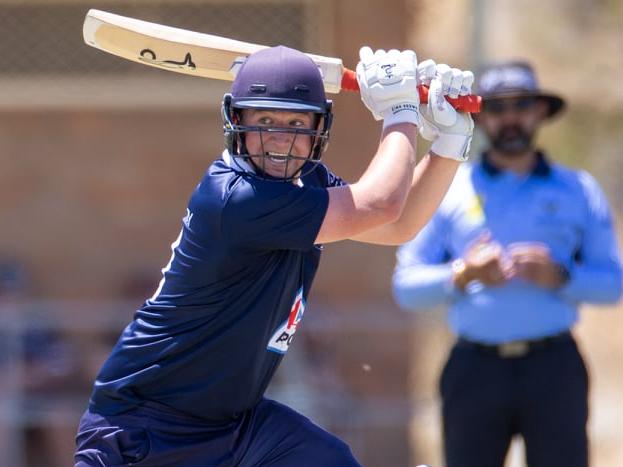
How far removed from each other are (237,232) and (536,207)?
6.83ft

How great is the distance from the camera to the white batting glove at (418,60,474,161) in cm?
396

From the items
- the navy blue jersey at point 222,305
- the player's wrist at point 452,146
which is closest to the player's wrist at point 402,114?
the player's wrist at point 452,146

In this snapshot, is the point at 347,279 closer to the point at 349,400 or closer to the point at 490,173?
the point at 349,400

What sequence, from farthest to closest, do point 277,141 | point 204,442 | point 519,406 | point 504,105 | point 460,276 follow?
point 504,105 → point 460,276 → point 519,406 → point 204,442 → point 277,141

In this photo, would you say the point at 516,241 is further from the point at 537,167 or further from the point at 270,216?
the point at 270,216

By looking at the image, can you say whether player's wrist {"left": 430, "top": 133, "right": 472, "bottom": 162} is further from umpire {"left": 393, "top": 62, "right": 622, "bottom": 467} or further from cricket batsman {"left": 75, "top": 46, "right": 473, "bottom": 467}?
umpire {"left": 393, "top": 62, "right": 622, "bottom": 467}

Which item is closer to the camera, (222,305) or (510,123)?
(222,305)

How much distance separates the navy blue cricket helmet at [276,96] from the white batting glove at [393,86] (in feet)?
0.50

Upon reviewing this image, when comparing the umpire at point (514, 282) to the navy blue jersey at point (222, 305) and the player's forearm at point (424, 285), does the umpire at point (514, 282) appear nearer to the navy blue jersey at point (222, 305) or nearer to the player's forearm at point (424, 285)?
the player's forearm at point (424, 285)

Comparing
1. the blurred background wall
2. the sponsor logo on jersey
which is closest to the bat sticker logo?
the sponsor logo on jersey

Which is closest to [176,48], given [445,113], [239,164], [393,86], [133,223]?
[239,164]

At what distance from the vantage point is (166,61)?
168 inches

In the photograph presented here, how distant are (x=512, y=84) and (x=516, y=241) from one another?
2.14 feet

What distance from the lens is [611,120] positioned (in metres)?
15.3
